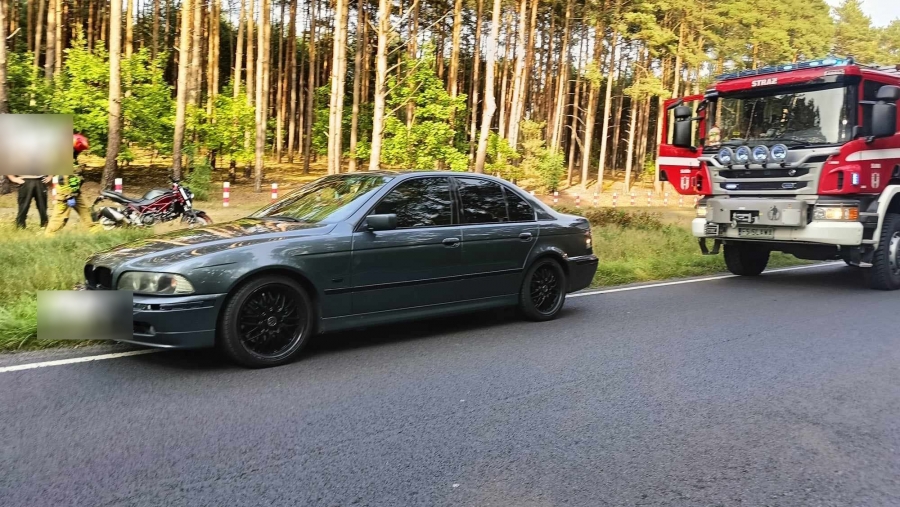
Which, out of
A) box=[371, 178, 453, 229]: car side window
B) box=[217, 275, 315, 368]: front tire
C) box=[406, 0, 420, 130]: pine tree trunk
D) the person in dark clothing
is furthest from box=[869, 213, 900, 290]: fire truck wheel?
box=[406, 0, 420, 130]: pine tree trunk

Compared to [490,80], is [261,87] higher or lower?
lower

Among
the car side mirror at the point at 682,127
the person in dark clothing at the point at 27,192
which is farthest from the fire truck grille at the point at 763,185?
the person in dark clothing at the point at 27,192

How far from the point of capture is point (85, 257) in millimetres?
8414

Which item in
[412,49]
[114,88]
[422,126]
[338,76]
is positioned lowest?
[114,88]

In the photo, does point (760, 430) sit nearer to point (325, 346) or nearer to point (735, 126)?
point (325, 346)

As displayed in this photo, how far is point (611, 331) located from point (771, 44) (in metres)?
37.0

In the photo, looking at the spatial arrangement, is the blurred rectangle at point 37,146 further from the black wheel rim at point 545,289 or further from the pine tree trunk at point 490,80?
the pine tree trunk at point 490,80

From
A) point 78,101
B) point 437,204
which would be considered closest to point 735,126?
point 437,204

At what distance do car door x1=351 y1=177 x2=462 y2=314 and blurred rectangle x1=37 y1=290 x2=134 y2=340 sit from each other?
1781mm

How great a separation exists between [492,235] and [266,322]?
8.32 feet

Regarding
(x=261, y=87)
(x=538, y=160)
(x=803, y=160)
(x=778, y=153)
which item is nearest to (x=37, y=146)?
(x=778, y=153)

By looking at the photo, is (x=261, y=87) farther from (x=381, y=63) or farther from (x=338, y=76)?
(x=381, y=63)

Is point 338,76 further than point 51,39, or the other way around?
point 51,39

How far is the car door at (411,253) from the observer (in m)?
5.87
